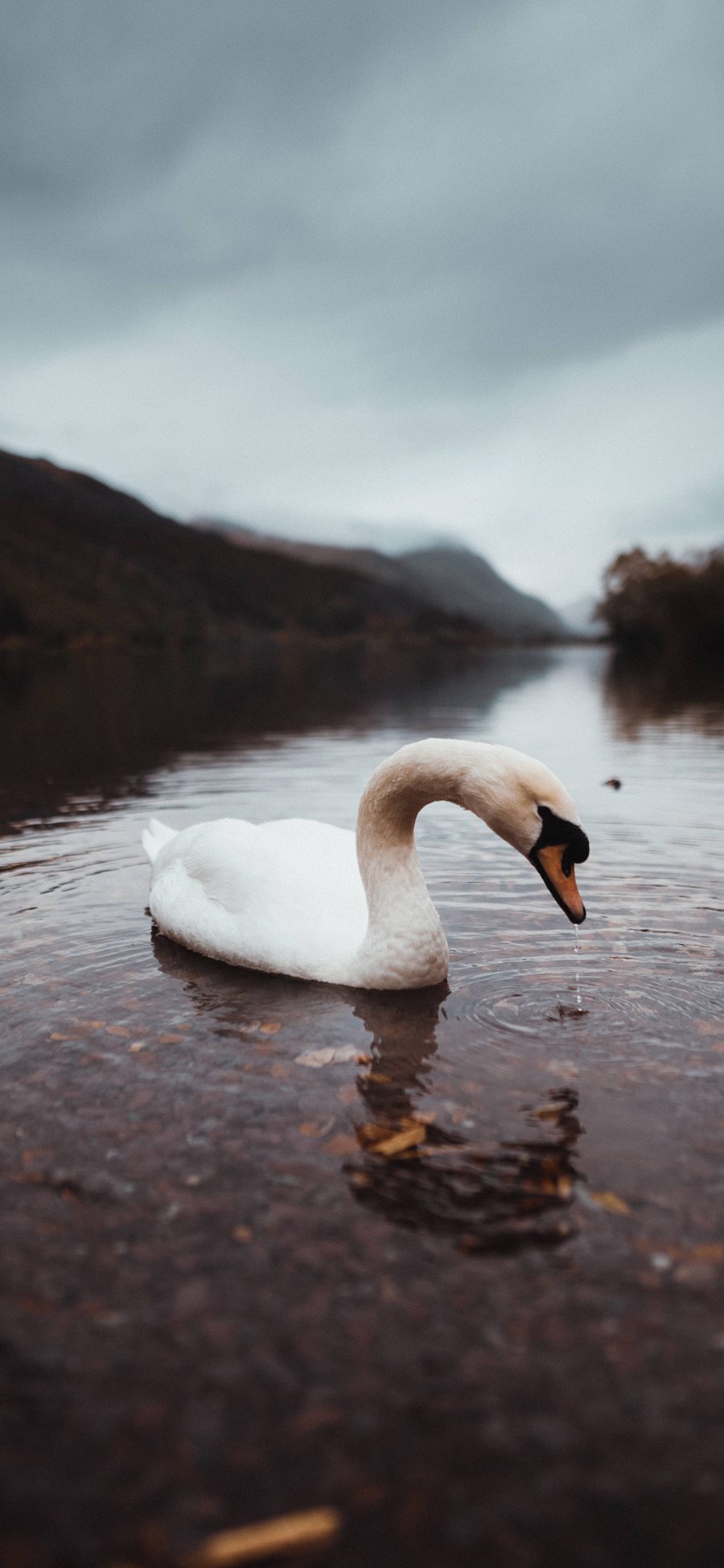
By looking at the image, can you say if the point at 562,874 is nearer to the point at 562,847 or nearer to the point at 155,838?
the point at 562,847

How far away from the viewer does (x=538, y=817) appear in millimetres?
6098

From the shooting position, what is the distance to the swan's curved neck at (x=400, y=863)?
6859 mm

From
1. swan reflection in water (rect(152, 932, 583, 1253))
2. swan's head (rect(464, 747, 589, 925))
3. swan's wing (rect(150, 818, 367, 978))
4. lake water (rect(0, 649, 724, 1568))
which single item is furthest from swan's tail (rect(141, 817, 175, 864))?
swan's head (rect(464, 747, 589, 925))

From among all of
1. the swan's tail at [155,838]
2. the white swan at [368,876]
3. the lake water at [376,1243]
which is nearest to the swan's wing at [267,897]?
the white swan at [368,876]

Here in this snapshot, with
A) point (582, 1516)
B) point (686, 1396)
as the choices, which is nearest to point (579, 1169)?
point (686, 1396)

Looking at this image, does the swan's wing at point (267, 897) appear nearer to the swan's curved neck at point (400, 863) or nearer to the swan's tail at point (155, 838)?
the swan's curved neck at point (400, 863)

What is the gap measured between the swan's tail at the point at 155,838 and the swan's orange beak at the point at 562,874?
4354 millimetres

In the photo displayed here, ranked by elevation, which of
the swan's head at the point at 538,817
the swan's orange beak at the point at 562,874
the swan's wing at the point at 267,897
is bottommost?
the swan's wing at the point at 267,897

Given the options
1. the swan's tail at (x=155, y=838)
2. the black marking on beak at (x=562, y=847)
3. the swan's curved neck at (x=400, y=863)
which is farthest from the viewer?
the swan's tail at (x=155, y=838)

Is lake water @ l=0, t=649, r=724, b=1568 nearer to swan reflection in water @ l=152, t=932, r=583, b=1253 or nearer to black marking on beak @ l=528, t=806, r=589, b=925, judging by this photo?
swan reflection in water @ l=152, t=932, r=583, b=1253

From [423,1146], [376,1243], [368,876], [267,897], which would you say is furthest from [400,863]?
[376,1243]

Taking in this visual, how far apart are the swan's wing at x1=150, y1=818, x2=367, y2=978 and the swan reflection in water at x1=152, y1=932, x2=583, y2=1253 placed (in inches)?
15.3

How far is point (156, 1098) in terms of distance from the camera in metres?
5.66

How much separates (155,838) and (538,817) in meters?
5.13
